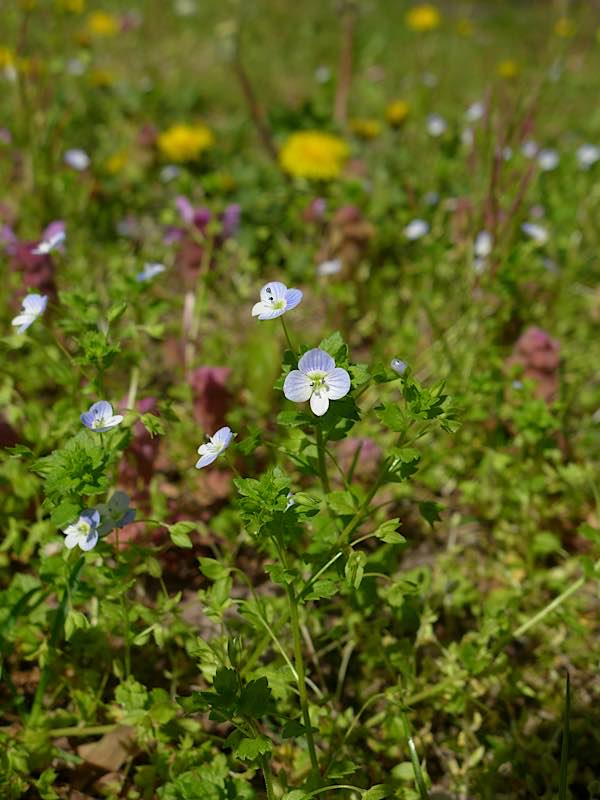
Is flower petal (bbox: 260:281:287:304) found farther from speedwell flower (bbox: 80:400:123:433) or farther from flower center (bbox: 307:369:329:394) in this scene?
speedwell flower (bbox: 80:400:123:433)

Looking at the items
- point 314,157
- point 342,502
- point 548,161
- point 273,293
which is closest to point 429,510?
point 342,502

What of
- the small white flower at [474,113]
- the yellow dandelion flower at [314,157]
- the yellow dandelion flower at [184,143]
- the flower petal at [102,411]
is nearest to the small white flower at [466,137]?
the small white flower at [474,113]

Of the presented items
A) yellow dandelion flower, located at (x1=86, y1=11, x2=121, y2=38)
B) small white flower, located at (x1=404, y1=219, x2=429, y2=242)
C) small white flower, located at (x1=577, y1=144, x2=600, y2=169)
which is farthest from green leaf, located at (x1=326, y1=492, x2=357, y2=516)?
yellow dandelion flower, located at (x1=86, y1=11, x2=121, y2=38)

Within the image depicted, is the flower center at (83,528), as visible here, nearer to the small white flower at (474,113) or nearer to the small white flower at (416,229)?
the small white flower at (416,229)

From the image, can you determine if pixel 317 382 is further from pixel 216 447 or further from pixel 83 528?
pixel 83 528

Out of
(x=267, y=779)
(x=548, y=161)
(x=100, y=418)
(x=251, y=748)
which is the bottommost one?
(x=548, y=161)
